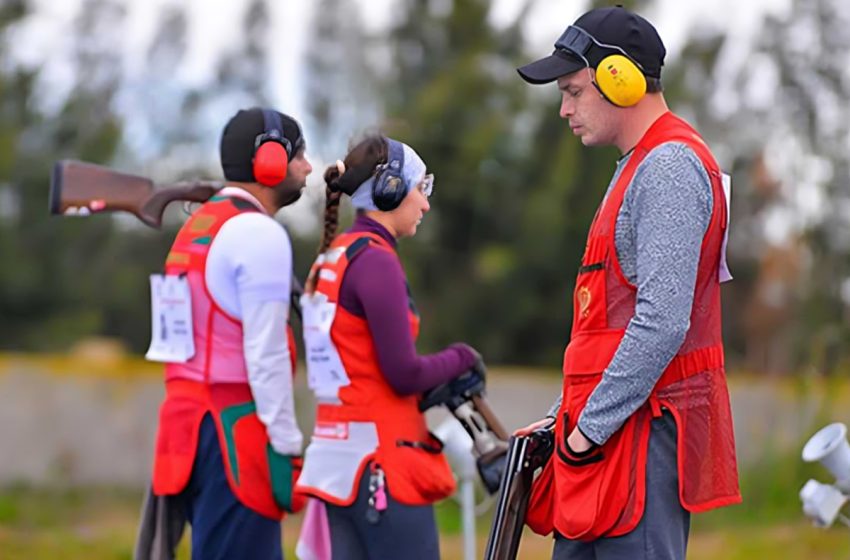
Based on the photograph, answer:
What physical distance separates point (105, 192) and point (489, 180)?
7594mm

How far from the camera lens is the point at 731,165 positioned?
1402cm

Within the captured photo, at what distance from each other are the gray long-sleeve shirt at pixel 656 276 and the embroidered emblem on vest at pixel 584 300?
132 millimetres

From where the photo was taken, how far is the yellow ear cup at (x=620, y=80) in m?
3.28

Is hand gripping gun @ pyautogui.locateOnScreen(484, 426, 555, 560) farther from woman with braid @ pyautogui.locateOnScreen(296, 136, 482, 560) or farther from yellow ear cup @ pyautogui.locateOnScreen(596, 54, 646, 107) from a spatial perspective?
yellow ear cup @ pyautogui.locateOnScreen(596, 54, 646, 107)

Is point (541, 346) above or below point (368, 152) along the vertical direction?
below

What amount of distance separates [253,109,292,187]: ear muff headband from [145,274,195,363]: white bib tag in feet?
1.28

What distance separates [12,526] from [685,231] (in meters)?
6.21

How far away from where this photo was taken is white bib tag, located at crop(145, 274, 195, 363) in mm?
4352

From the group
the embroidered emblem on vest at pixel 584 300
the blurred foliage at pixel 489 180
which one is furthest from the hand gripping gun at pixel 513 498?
the blurred foliage at pixel 489 180

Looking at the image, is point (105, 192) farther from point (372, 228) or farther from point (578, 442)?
point (578, 442)

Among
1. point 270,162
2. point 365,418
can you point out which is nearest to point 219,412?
point 365,418

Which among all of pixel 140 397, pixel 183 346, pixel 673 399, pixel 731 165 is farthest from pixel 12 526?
pixel 731 165

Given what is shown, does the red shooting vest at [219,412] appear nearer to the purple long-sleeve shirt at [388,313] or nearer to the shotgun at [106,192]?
the purple long-sleeve shirt at [388,313]

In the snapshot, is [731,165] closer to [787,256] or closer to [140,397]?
[787,256]
